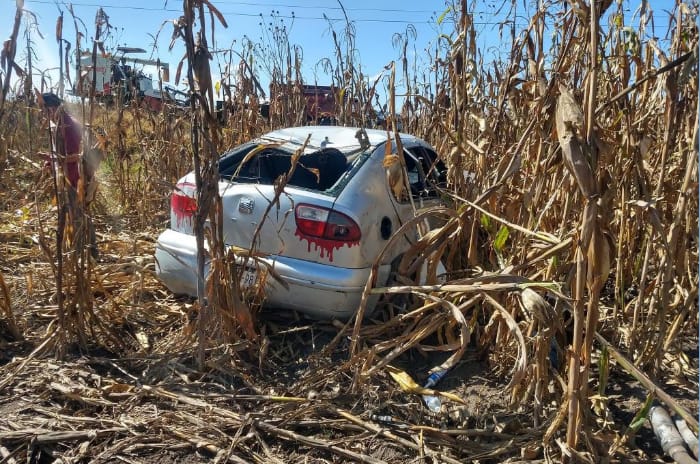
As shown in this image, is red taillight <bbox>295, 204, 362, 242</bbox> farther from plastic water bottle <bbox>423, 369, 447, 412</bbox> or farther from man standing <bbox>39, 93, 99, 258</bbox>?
man standing <bbox>39, 93, 99, 258</bbox>

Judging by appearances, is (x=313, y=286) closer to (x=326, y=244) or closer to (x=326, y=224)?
(x=326, y=244)

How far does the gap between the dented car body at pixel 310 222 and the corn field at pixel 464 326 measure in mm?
204

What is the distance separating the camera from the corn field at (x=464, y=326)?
2.22m

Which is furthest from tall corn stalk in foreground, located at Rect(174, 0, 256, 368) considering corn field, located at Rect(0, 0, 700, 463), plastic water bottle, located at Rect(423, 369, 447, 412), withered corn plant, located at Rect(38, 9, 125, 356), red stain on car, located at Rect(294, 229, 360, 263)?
plastic water bottle, located at Rect(423, 369, 447, 412)

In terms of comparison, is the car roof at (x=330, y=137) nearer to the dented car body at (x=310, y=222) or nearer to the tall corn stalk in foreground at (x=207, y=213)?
the dented car body at (x=310, y=222)

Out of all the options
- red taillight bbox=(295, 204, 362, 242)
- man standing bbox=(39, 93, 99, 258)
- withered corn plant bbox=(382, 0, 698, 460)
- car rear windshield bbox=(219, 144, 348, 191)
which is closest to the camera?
withered corn plant bbox=(382, 0, 698, 460)

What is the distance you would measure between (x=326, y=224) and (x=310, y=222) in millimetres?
95

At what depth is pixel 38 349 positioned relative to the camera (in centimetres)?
303

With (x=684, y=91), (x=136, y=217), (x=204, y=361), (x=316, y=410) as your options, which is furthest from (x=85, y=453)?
(x=136, y=217)

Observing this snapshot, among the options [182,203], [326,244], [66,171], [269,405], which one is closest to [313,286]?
[326,244]

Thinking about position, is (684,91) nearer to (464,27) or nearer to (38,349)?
(464,27)

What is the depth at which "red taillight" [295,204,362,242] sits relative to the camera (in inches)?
120

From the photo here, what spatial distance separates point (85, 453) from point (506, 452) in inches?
66.9

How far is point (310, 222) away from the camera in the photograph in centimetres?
309
